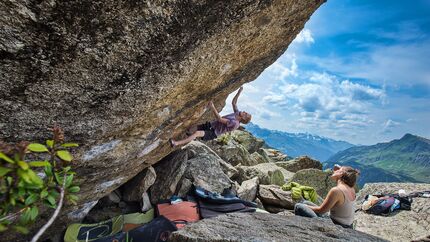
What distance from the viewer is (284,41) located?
1175cm

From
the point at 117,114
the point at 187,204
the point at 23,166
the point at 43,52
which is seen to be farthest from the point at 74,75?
the point at 187,204

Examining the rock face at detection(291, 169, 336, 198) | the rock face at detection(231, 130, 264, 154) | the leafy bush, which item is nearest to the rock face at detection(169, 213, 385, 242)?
the leafy bush

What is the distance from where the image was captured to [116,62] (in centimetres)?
655

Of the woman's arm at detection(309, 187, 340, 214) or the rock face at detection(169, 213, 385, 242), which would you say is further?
the woman's arm at detection(309, 187, 340, 214)

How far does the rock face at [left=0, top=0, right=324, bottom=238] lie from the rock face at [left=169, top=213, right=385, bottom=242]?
370 cm

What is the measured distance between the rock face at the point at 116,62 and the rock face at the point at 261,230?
12.1 ft

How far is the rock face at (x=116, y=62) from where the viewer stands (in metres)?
5.43

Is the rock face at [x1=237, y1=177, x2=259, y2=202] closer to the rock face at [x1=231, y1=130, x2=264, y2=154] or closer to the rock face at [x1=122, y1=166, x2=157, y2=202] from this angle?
the rock face at [x1=122, y1=166, x2=157, y2=202]

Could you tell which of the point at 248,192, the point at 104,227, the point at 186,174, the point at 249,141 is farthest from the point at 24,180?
the point at 249,141

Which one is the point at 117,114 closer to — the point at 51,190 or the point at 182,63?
the point at 182,63

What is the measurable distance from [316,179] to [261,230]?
69.8 feet

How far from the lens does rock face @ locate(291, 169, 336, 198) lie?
26.7 meters

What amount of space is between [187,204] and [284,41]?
7.79 m

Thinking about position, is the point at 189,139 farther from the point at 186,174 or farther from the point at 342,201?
the point at 342,201
